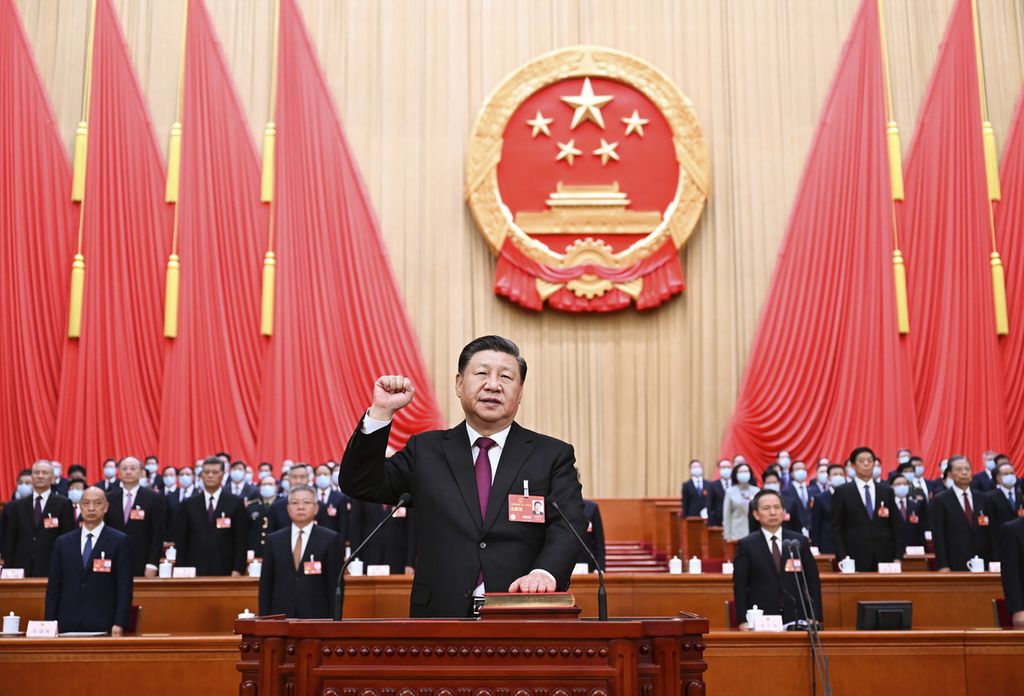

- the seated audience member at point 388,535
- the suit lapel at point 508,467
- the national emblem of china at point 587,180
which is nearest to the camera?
the suit lapel at point 508,467

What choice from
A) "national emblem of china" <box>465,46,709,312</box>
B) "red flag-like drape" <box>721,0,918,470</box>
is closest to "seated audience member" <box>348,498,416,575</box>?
"national emblem of china" <box>465,46,709,312</box>

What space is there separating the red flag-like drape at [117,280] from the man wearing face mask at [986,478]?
25.5 ft

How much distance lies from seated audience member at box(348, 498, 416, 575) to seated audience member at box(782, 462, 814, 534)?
2.87 meters

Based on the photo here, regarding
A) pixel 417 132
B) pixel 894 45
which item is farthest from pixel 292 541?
pixel 894 45

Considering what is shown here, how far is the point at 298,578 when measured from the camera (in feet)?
17.0

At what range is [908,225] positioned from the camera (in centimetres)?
1158

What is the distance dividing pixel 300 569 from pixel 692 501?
5.47 m

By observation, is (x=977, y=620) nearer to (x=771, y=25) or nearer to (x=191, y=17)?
(x=771, y=25)

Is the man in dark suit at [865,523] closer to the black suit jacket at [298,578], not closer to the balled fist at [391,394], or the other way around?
the black suit jacket at [298,578]

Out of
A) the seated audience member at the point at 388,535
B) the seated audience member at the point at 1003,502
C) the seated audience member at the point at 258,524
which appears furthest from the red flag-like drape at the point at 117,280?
the seated audience member at the point at 1003,502

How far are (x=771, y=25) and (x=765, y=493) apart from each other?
8.17 metres

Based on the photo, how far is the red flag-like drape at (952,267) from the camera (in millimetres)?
11031

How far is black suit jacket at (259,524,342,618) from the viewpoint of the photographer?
517 centimetres

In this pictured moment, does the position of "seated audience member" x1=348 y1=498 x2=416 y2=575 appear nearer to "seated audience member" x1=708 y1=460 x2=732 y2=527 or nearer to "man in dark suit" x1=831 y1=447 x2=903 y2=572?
"man in dark suit" x1=831 y1=447 x2=903 y2=572
